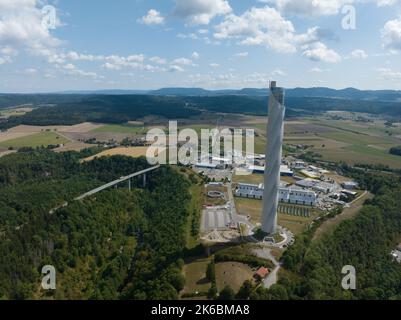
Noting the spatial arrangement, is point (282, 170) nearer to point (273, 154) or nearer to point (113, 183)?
point (273, 154)

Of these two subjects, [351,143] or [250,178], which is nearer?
[250,178]

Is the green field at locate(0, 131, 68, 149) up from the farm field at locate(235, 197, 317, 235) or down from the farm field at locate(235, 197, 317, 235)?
up

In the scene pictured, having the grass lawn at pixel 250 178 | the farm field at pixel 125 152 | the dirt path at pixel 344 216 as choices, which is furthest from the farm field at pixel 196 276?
the farm field at pixel 125 152

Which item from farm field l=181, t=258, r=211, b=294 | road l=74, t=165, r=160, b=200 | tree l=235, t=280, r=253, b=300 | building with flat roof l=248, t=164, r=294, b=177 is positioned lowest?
farm field l=181, t=258, r=211, b=294

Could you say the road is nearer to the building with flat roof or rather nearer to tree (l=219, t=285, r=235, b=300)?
the building with flat roof

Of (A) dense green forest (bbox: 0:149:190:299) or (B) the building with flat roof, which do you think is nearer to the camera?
(A) dense green forest (bbox: 0:149:190:299)

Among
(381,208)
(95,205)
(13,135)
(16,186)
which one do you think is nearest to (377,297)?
(381,208)

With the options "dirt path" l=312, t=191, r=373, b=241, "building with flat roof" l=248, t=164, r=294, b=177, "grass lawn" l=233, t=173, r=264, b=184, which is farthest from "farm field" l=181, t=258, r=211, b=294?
"building with flat roof" l=248, t=164, r=294, b=177
